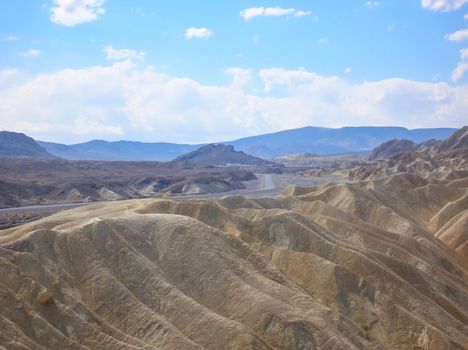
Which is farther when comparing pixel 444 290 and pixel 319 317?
pixel 444 290

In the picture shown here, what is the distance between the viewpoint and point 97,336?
31625 mm

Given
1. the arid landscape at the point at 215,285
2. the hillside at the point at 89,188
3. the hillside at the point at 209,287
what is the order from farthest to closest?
the hillside at the point at 89,188 < the arid landscape at the point at 215,285 < the hillside at the point at 209,287

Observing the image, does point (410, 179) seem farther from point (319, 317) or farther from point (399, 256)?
point (319, 317)

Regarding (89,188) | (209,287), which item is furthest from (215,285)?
(89,188)

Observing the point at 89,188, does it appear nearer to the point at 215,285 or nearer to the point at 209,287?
the point at 209,287

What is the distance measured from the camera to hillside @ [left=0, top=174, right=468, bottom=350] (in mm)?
32781

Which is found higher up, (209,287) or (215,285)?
(215,285)

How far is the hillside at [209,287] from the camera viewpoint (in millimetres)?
32781

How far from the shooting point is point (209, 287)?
3922 centimetres

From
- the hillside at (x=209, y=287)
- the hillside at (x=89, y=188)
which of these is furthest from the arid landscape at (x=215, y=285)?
the hillside at (x=89, y=188)

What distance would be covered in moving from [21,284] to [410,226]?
56426mm

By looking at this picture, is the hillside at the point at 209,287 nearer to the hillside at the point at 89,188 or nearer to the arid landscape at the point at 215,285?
the arid landscape at the point at 215,285

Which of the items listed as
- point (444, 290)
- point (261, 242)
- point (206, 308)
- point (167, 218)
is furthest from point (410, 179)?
point (206, 308)

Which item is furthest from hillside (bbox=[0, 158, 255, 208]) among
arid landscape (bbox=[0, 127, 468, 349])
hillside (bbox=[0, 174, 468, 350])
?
hillside (bbox=[0, 174, 468, 350])
